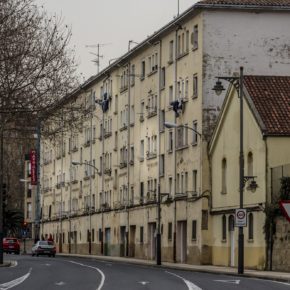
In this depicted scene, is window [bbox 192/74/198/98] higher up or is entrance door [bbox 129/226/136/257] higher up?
window [bbox 192/74/198/98]

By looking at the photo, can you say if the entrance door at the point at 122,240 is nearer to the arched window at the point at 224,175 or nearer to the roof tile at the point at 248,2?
the arched window at the point at 224,175

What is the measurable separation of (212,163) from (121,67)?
23770 mm

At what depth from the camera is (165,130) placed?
76.5 m

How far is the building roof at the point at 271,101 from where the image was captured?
5781 centimetres

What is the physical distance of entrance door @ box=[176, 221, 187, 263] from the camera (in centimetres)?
7156

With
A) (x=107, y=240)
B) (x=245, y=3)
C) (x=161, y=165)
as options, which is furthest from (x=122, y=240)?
(x=245, y=3)

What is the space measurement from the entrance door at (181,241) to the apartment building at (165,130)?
0.06 meters

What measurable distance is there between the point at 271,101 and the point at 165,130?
17.1 metres

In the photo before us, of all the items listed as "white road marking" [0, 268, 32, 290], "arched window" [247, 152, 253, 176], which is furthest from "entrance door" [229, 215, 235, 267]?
"white road marking" [0, 268, 32, 290]

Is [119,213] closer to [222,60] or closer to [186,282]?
[222,60]

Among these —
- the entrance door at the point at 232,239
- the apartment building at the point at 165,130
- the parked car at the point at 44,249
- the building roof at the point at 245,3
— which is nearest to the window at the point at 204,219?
the apartment building at the point at 165,130

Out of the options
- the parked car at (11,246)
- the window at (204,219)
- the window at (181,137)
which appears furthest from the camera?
the parked car at (11,246)

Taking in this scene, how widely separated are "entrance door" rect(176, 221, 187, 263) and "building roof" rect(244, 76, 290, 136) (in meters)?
12.9

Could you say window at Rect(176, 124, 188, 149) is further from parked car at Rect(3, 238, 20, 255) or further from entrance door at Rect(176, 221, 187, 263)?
parked car at Rect(3, 238, 20, 255)
